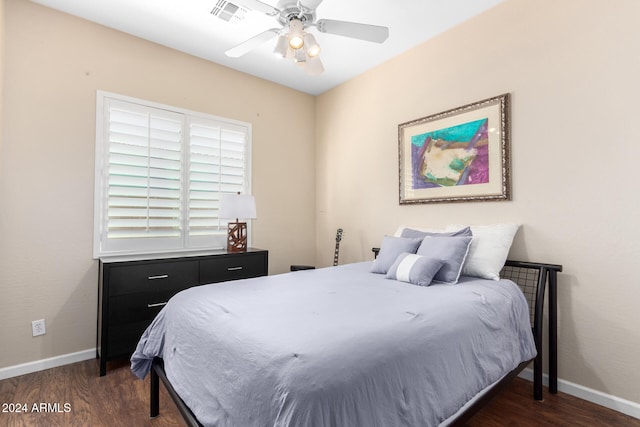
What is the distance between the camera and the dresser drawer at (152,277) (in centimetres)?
245

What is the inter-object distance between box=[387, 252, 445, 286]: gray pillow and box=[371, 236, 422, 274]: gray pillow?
18cm

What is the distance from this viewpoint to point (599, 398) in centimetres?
202

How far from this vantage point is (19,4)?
2.44m

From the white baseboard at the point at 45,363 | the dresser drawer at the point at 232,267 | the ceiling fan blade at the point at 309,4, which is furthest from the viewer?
the dresser drawer at the point at 232,267

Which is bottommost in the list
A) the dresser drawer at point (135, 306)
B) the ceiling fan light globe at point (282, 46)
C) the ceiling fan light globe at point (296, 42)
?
the dresser drawer at point (135, 306)

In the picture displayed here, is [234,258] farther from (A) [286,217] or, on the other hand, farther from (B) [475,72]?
(B) [475,72]

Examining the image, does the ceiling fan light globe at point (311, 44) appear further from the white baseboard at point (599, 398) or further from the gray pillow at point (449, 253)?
the white baseboard at point (599, 398)

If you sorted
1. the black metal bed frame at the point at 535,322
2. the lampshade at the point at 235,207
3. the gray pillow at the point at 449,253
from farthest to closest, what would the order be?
the lampshade at the point at 235,207 → the gray pillow at the point at 449,253 → the black metal bed frame at the point at 535,322

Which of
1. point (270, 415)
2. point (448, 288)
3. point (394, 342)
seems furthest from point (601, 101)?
point (270, 415)

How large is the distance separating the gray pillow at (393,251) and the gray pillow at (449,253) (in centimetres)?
12

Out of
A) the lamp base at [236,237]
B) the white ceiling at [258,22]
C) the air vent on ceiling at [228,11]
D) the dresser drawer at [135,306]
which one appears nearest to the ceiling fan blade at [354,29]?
the white ceiling at [258,22]

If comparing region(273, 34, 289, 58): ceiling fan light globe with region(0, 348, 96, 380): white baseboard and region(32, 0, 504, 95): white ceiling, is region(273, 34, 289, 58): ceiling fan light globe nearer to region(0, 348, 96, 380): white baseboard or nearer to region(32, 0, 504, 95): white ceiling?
region(32, 0, 504, 95): white ceiling

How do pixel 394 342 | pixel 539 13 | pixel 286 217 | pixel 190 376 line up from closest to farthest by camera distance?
pixel 394 342
pixel 190 376
pixel 539 13
pixel 286 217

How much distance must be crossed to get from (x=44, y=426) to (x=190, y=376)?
1170mm
